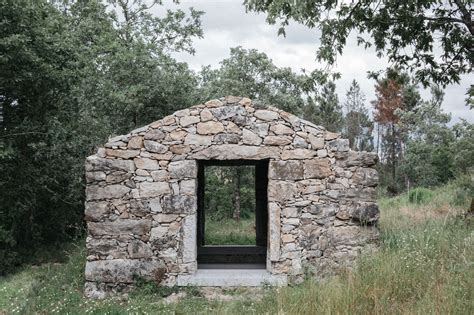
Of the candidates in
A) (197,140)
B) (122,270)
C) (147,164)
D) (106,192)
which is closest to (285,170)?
(197,140)

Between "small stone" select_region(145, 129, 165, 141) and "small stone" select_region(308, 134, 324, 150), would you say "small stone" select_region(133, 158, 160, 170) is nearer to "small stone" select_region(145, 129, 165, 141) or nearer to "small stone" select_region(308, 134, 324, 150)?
"small stone" select_region(145, 129, 165, 141)

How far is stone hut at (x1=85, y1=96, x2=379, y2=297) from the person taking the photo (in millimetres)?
7871

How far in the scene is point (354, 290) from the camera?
504 centimetres

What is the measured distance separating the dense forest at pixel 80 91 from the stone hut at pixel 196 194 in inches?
46.2

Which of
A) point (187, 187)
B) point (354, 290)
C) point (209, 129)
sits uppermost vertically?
point (209, 129)

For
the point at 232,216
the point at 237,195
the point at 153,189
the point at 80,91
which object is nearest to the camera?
the point at 153,189

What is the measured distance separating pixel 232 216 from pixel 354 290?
13000 mm

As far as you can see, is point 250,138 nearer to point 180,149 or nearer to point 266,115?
point 266,115

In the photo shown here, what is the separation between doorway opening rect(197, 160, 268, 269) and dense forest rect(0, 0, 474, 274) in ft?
1.31

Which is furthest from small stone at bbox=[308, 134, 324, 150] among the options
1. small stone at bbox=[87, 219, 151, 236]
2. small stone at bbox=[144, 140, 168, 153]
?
small stone at bbox=[87, 219, 151, 236]

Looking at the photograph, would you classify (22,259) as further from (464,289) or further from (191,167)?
(464,289)

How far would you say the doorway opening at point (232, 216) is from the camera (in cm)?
1020

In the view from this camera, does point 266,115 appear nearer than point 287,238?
No

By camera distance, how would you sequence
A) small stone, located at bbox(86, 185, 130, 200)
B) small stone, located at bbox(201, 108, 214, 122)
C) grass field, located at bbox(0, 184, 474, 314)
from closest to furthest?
grass field, located at bbox(0, 184, 474, 314), small stone, located at bbox(86, 185, 130, 200), small stone, located at bbox(201, 108, 214, 122)
